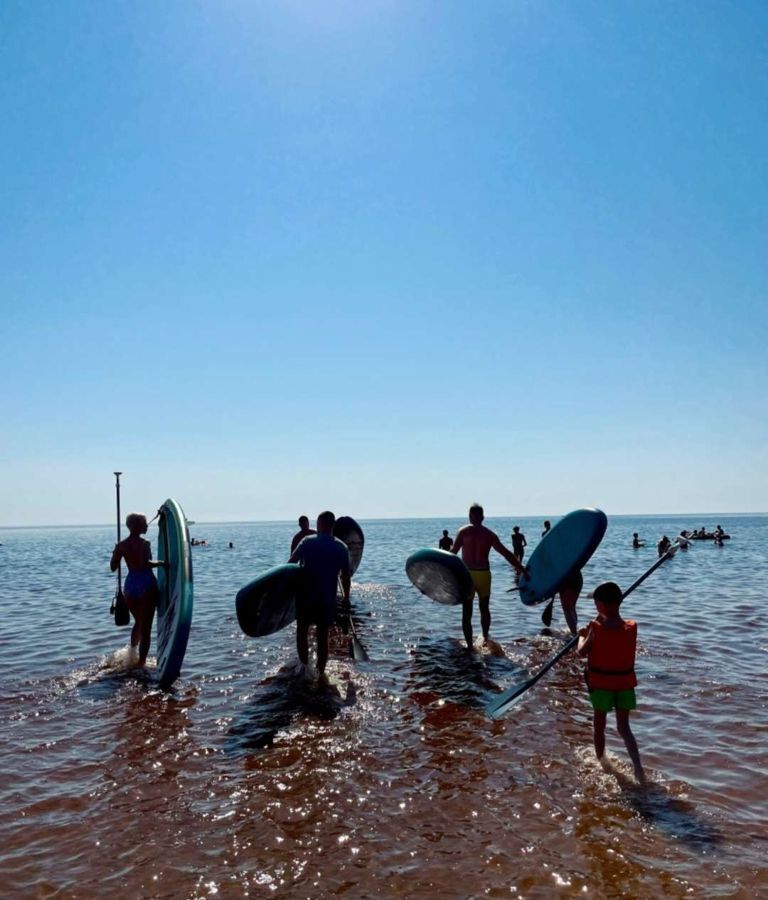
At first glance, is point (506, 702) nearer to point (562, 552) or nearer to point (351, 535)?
point (562, 552)

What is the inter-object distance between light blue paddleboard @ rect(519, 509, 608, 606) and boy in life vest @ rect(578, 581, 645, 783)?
13.7 feet

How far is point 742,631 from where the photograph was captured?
11.0 m

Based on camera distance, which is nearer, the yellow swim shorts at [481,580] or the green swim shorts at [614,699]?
the green swim shorts at [614,699]

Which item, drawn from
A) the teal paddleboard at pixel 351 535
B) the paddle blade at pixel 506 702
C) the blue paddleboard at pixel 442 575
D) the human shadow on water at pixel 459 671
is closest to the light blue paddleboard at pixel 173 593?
the human shadow on water at pixel 459 671

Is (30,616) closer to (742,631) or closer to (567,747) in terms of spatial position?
(567,747)

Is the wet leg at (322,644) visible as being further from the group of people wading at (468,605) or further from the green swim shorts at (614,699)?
the green swim shorts at (614,699)

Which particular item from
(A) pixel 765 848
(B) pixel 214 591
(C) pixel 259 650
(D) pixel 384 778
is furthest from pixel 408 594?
(A) pixel 765 848

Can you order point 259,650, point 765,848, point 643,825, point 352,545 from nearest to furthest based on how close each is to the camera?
point 765,848 < point 643,825 < point 259,650 < point 352,545

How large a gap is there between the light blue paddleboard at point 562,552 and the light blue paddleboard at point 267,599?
13.7ft

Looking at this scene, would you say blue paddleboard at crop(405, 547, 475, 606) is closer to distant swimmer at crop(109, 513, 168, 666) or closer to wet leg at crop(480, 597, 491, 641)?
wet leg at crop(480, 597, 491, 641)

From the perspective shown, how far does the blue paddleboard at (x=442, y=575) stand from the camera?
919 cm

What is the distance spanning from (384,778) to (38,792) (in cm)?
262

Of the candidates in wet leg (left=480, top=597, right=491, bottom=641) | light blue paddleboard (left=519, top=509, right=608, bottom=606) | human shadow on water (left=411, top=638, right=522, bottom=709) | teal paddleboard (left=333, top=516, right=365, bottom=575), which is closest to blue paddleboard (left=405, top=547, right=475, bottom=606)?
wet leg (left=480, top=597, right=491, bottom=641)

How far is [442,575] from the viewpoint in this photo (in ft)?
31.3
